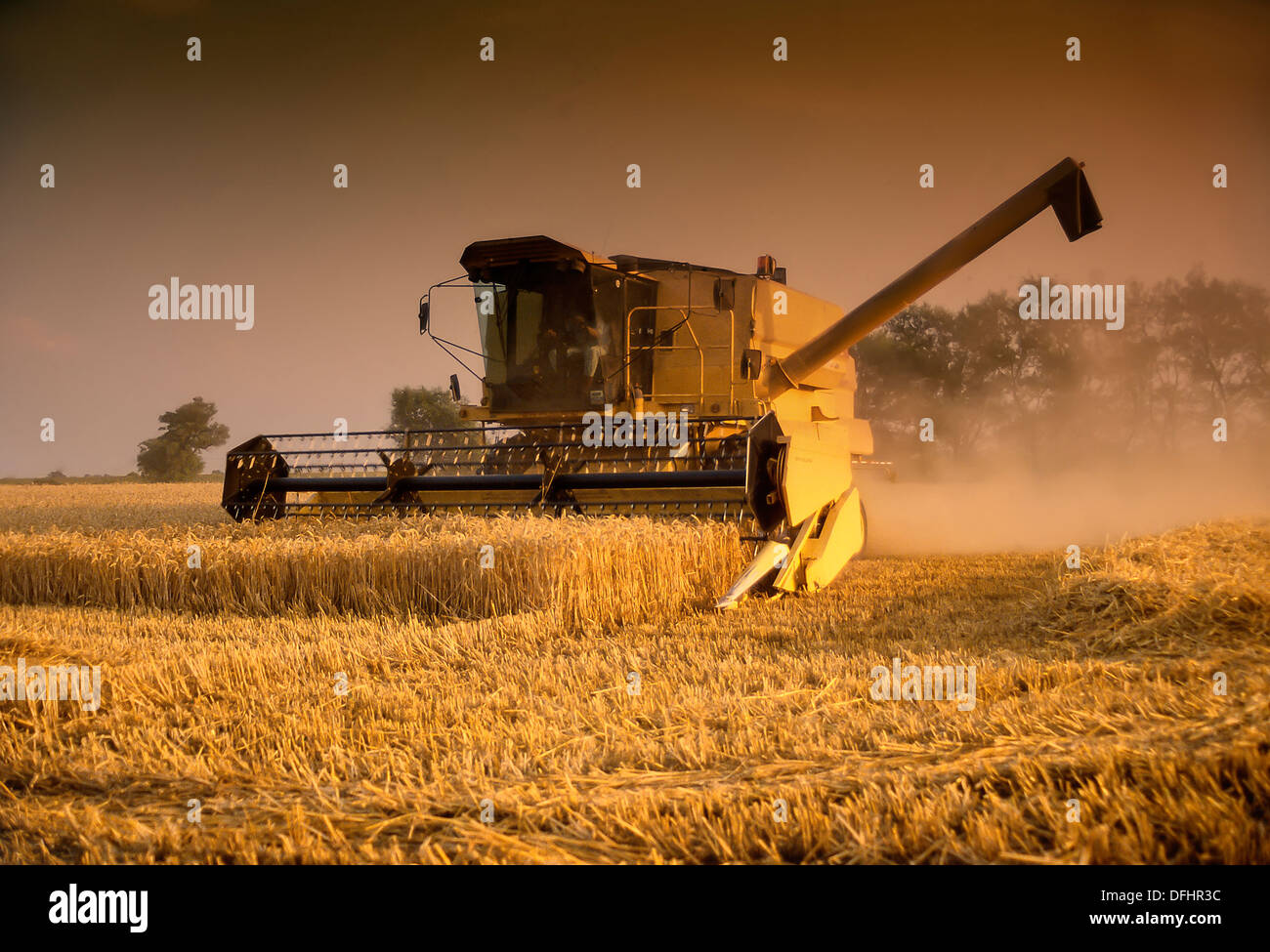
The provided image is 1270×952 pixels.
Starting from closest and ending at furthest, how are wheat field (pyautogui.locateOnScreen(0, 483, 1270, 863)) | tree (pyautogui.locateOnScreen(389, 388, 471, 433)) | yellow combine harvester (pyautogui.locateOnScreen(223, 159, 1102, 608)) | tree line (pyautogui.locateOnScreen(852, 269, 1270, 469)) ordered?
wheat field (pyautogui.locateOnScreen(0, 483, 1270, 863)), yellow combine harvester (pyautogui.locateOnScreen(223, 159, 1102, 608)), tree line (pyautogui.locateOnScreen(852, 269, 1270, 469)), tree (pyautogui.locateOnScreen(389, 388, 471, 433))

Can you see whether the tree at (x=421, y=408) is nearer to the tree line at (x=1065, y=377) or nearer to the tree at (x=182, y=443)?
the tree at (x=182, y=443)

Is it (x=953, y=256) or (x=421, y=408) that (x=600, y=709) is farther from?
(x=421, y=408)

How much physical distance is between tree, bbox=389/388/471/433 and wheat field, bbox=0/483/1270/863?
29125 mm

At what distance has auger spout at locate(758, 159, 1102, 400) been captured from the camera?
7.43 meters

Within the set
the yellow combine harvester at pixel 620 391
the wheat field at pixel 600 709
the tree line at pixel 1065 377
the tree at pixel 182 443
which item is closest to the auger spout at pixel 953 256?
the yellow combine harvester at pixel 620 391

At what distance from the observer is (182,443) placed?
41344 mm

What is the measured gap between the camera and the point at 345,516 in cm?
686

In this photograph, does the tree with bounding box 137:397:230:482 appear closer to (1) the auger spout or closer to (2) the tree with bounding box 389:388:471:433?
(2) the tree with bounding box 389:388:471:433

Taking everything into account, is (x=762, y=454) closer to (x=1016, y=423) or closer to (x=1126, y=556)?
(x=1126, y=556)

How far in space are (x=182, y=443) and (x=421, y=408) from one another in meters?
10.4

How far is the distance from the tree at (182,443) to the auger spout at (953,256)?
120 ft

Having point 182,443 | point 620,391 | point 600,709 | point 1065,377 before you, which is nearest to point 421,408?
point 182,443

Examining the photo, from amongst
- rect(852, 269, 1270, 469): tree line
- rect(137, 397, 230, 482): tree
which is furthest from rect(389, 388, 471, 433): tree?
rect(852, 269, 1270, 469): tree line

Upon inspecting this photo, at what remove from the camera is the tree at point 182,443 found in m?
40.1
